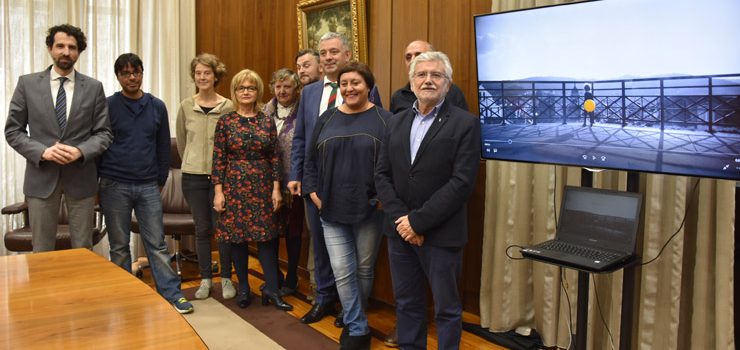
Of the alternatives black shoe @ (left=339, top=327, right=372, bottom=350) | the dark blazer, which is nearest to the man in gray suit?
black shoe @ (left=339, top=327, right=372, bottom=350)

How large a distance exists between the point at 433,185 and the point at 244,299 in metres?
1.77

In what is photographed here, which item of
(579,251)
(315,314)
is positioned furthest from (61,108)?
(579,251)

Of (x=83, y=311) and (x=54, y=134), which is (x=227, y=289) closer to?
(x=54, y=134)

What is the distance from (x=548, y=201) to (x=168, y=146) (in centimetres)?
216

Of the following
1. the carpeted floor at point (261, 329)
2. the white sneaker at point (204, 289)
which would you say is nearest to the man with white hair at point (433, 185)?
the carpeted floor at point (261, 329)

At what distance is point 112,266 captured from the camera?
1663 mm

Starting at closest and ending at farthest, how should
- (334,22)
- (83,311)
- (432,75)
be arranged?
1. (83,311)
2. (432,75)
3. (334,22)

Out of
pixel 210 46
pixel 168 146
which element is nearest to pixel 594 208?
pixel 168 146

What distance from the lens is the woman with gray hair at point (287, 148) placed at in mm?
3461

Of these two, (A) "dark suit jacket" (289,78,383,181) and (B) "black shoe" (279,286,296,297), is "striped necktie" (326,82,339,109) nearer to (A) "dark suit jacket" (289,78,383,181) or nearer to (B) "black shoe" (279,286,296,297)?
(A) "dark suit jacket" (289,78,383,181)

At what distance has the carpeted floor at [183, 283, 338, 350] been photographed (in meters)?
2.88

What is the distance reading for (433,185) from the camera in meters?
2.25

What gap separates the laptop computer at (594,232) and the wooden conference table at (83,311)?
1302 mm

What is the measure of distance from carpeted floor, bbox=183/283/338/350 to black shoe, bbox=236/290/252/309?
3 centimetres
